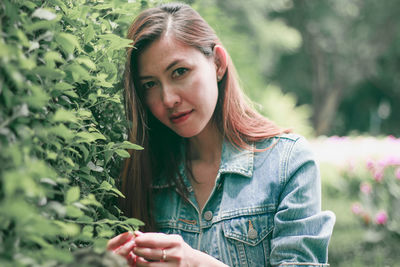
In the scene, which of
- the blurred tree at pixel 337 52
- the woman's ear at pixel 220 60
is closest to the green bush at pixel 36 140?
the woman's ear at pixel 220 60

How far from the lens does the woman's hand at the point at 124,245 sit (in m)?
1.46

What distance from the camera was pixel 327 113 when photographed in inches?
750

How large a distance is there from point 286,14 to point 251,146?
1758cm

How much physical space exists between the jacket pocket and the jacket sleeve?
6cm

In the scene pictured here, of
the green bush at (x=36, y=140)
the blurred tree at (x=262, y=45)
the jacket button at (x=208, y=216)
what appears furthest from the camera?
the blurred tree at (x=262, y=45)

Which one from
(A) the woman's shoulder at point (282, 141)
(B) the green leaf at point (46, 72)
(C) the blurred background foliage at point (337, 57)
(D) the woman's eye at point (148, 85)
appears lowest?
(A) the woman's shoulder at point (282, 141)

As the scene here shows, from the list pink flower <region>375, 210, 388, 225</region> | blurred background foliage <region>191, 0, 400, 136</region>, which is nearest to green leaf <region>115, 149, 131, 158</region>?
pink flower <region>375, 210, 388, 225</region>

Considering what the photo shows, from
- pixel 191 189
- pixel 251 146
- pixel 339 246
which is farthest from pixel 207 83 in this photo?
pixel 339 246

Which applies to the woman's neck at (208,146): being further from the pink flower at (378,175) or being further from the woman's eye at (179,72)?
the pink flower at (378,175)

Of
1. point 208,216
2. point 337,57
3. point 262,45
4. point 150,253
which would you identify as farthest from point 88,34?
point 337,57

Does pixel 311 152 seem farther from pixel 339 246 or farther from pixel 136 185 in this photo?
pixel 339 246

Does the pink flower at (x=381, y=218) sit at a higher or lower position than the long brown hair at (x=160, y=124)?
lower

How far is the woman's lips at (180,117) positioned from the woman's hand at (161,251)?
608 mm

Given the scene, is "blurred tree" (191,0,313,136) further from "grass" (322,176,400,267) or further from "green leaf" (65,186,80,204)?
"green leaf" (65,186,80,204)
